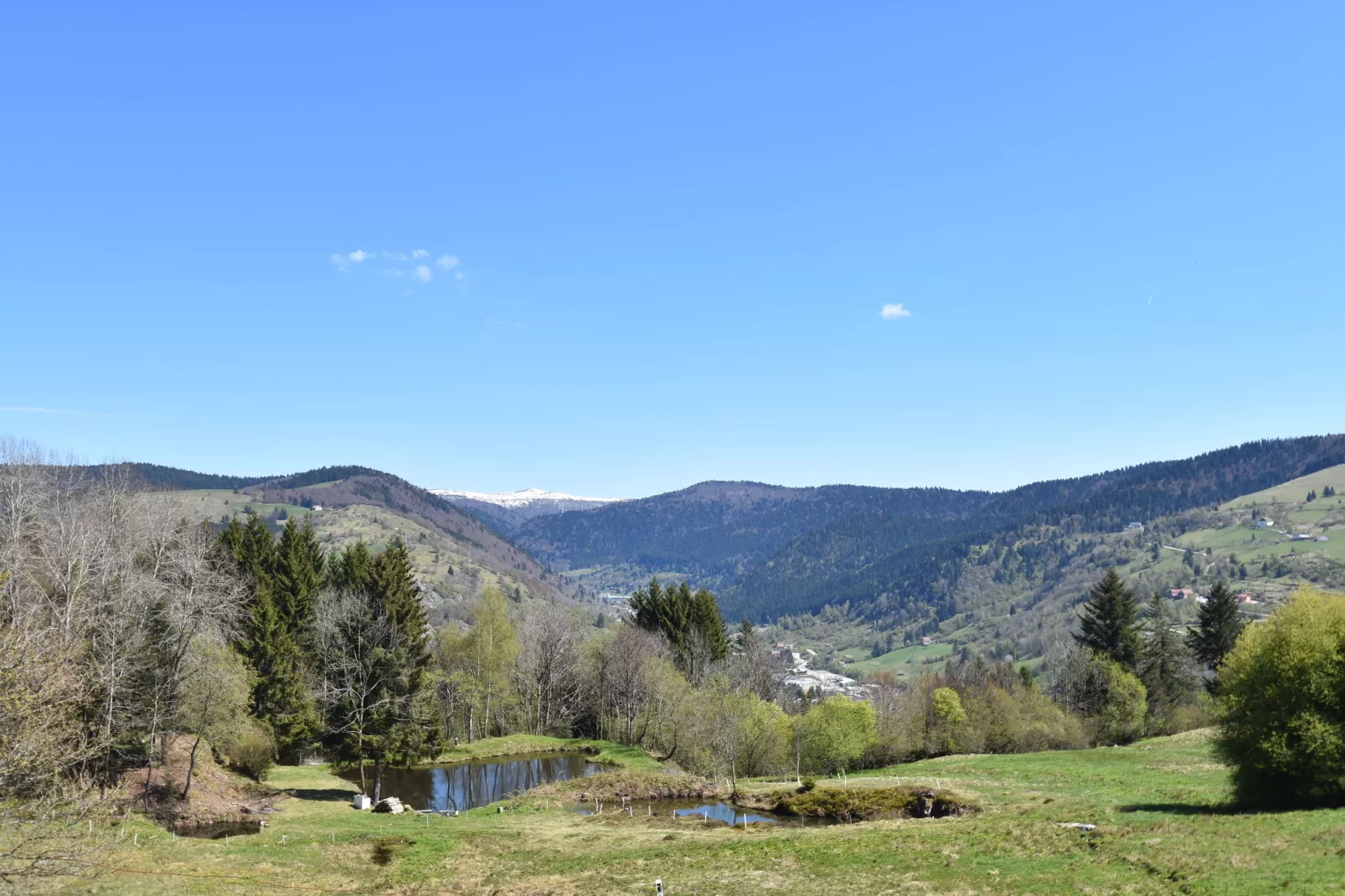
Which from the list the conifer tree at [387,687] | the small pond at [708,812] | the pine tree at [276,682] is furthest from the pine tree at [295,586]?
the small pond at [708,812]

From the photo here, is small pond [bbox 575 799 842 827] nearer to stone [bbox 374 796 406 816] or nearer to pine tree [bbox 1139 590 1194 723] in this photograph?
stone [bbox 374 796 406 816]

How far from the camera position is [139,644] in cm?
4622

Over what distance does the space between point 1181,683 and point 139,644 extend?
111 metres

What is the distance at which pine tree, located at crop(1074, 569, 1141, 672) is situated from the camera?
94.5 m

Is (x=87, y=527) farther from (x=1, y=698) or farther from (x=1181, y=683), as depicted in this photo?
(x=1181, y=683)

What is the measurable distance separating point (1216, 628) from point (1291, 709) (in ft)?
242

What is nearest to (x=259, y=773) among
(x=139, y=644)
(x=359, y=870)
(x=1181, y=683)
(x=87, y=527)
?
(x=139, y=644)

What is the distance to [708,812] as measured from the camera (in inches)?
2110

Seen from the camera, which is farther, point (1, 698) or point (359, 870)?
point (359, 870)

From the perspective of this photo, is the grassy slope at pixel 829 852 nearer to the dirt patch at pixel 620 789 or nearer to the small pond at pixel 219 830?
the small pond at pixel 219 830

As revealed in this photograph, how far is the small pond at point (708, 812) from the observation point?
49.2 m

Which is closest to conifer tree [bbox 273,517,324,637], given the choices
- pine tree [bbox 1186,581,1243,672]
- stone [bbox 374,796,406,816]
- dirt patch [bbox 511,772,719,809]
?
stone [bbox 374,796,406,816]

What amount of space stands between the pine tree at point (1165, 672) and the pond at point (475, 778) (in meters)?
70.2

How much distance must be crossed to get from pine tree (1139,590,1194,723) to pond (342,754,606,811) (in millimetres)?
70220
